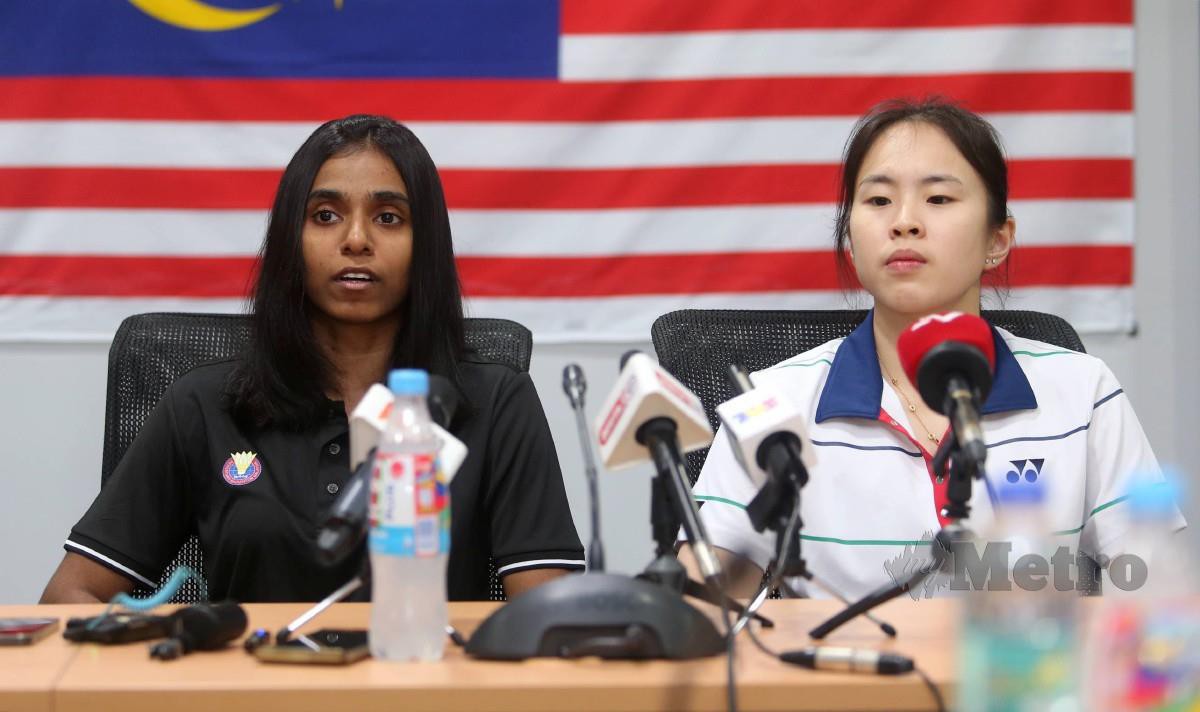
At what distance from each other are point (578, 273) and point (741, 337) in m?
0.80

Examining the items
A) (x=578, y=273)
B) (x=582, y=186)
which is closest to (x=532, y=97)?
(x=582, y=186)

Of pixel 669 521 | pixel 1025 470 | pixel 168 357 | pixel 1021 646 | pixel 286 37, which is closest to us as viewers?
pixel 1021 646

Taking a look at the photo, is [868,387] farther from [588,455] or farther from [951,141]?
[588,455]

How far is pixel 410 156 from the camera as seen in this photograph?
1.88 meters

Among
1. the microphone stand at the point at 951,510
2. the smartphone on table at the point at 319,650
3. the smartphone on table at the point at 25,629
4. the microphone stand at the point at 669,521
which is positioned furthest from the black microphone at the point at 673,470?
the smartphone on table at the point at 25,629

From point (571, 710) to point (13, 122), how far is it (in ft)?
6.95

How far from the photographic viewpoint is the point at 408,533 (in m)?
1.06

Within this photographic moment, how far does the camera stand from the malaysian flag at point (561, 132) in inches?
104

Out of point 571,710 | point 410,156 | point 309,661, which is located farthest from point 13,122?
point 571,710

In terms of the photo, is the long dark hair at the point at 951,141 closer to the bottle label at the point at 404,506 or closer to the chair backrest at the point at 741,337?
the chair backrest at the point at 741,337

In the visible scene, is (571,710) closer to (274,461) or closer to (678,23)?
(274,461)

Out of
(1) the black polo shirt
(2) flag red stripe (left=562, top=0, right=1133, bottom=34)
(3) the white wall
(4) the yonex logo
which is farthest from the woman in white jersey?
(3) the white wall

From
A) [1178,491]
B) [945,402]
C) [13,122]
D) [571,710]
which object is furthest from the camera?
[13,122]

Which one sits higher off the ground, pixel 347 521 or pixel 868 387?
pixel 868 387
